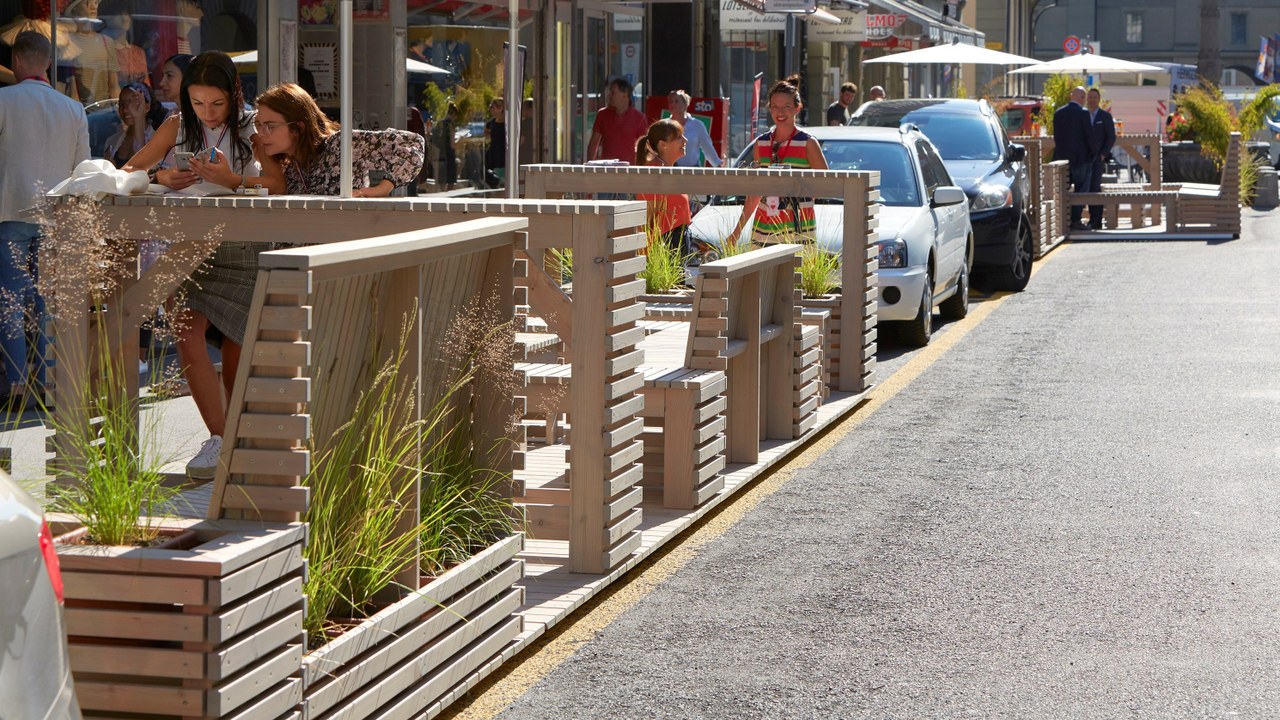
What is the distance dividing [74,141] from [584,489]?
5.42 metres

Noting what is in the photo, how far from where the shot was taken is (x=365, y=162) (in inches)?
285

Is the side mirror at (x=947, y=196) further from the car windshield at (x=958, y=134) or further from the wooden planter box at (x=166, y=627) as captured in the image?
the wooden planter box at (x=166, y=627)

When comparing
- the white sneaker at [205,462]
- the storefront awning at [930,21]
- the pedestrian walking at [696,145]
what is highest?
the storefront awning at [930,21]

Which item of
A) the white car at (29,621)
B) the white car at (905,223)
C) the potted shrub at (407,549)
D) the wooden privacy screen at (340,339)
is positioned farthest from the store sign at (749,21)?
the white car at (29,621)

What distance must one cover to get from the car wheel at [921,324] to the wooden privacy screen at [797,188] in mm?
2487

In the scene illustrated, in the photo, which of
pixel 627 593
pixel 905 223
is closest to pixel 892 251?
pixel 905 223

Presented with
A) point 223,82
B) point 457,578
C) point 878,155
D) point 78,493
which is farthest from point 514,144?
point 878,155

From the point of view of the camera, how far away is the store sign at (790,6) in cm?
1905

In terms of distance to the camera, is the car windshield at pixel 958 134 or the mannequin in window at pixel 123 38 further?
the car windshield at pixel 958 134

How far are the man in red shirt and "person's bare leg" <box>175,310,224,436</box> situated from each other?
12.3 meters

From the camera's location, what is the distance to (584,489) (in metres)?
6.33

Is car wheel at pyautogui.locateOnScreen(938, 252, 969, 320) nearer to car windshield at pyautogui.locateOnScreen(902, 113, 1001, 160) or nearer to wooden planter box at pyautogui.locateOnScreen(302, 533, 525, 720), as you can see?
car windshield at pyautogui.locateOnScreen(902, 113, 1001, 160)

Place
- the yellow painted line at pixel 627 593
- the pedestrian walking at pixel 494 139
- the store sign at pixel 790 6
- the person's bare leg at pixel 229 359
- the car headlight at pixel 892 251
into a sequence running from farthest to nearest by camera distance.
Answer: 1. the pedestrian walking at pixel 494 139
2. the store sign at pixel 790 6
3. the car headlight at pixel 892 251
4. the person's bare leg at pixel 229 359
5. the yellow painted line at pixel 627 593

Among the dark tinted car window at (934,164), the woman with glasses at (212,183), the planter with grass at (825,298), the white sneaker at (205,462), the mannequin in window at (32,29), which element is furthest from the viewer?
the dark tinted car window at (934,164)
